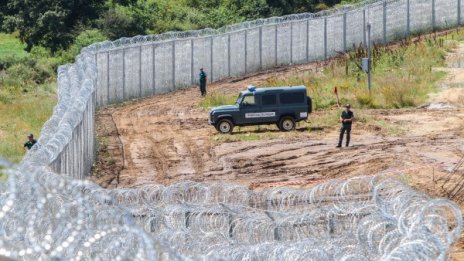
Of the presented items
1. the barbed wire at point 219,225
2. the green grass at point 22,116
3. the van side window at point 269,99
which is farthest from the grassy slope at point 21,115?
the barbed wire at point 219,225

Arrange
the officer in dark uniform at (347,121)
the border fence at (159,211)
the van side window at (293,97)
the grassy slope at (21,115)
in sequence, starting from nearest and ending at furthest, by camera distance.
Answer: the border fence at (159,211) → the officer in dark uniform at (347,121) → the grassy slope at (21,115) → the van side window at (293,97)

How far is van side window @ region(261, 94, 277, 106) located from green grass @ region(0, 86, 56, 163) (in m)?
7.03

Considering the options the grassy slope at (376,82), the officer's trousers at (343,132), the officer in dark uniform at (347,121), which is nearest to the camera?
the officer in dark uniform at (347,121)

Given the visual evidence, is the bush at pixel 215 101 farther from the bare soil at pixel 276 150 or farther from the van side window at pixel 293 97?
the van side window at pixel 293 97

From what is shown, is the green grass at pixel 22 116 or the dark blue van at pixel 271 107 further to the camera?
the dark blue van at pixel 271 107

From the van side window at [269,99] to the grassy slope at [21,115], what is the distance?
→ 7098mm

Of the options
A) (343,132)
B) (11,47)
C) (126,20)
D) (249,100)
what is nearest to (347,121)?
(343,132)

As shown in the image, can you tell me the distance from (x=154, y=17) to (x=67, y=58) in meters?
8.81

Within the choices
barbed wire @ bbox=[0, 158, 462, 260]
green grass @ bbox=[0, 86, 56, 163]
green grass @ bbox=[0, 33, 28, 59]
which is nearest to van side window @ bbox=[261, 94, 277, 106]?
green grass @ bbox=[0, 86, 56, 163]

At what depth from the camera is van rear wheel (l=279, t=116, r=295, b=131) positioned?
40.0m

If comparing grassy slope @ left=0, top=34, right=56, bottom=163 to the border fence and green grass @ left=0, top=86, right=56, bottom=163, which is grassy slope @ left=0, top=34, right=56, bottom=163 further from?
the border fence

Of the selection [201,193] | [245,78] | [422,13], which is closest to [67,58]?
[245,78]

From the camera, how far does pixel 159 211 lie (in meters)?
18.6

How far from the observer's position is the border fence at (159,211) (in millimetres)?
11672
